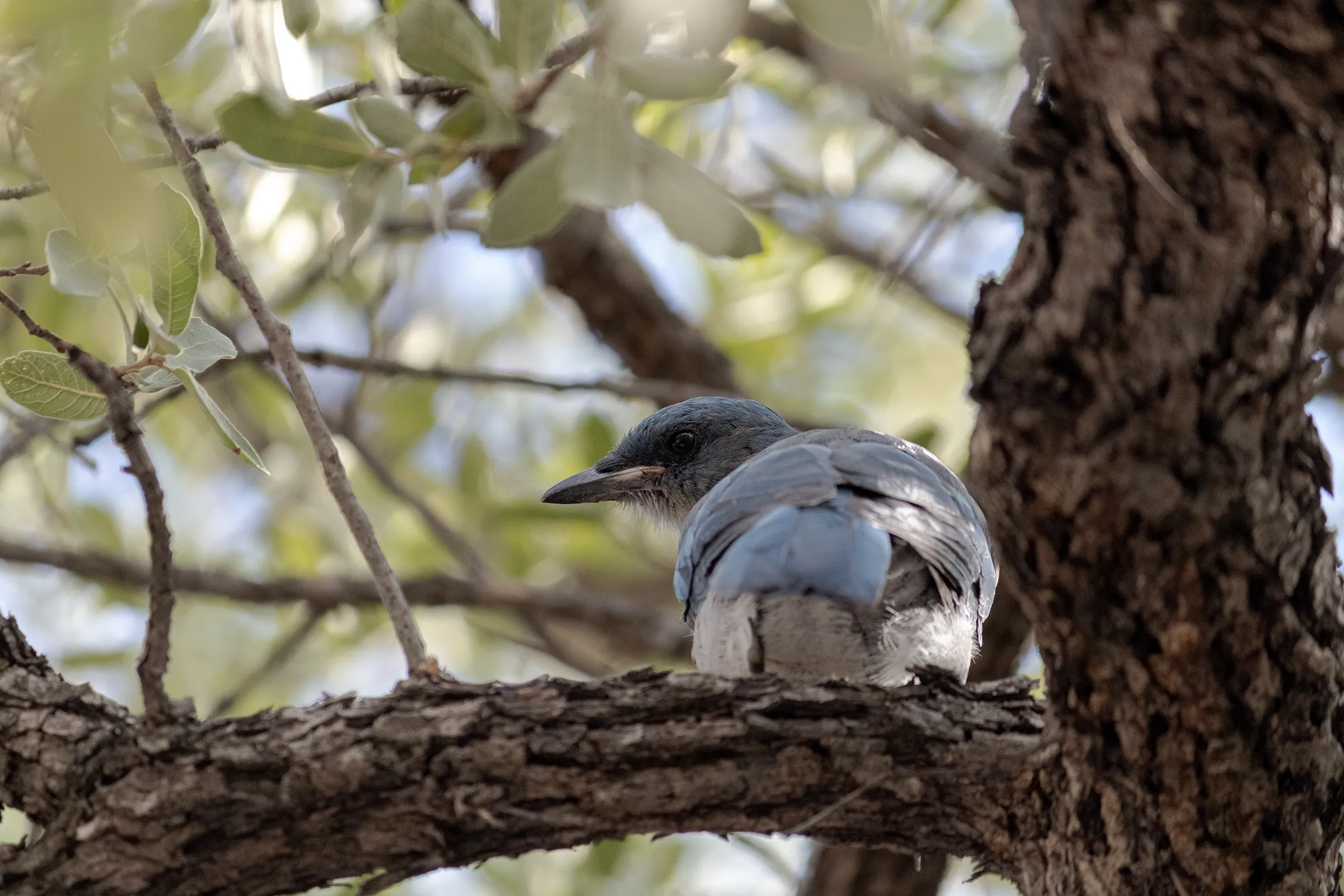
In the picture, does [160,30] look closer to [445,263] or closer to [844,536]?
[844,536]

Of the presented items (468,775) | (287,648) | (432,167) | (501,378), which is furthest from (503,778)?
(287,648)

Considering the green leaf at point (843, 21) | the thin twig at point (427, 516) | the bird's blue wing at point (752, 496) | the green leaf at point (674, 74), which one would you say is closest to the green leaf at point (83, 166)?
the green leaf at point (674, 74)

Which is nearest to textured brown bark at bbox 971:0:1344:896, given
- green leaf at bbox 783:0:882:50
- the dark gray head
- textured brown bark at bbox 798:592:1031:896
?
green leaf at bbox 783:0:882:50

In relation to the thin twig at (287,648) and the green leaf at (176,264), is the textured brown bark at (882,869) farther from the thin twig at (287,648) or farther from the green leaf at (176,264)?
the green leaf at (176,264)

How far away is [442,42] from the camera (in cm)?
254

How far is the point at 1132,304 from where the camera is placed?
1.95 metres

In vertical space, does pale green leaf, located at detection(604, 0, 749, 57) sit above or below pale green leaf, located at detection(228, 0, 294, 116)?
above

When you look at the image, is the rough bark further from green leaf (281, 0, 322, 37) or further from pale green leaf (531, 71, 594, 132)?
green leaf (281, 0, 322, 37)

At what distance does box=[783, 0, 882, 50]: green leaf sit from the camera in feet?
8.14

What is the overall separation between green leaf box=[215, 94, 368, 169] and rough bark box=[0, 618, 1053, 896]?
1.15m

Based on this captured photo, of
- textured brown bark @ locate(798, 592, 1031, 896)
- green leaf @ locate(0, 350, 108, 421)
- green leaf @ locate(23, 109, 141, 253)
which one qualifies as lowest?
textured brown bark @ locate(798, 592, 1031, 896)

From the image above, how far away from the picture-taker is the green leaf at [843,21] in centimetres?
248

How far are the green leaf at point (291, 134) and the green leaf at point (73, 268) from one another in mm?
379

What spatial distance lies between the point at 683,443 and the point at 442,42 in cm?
261
